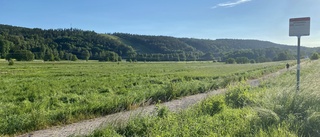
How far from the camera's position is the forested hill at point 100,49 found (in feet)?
413

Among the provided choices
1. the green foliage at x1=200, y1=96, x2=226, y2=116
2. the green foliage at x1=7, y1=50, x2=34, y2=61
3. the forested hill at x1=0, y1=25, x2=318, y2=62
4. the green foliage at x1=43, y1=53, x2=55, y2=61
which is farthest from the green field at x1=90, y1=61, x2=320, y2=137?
the green foliage at x1=43, y1=53, x2=55, y2=61

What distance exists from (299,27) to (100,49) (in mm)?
164192

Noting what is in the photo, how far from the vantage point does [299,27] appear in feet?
27.9

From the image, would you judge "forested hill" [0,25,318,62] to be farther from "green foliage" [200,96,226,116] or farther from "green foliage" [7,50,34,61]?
"green foliage" [200,96,226,116]

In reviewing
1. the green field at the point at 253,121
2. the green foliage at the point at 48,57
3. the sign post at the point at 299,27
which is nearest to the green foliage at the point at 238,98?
the green field at the point at 253,121

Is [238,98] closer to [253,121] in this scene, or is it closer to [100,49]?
[253,121]

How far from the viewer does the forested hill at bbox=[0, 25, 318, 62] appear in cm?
12585

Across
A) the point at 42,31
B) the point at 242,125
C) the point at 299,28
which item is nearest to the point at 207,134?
the point at 242,125

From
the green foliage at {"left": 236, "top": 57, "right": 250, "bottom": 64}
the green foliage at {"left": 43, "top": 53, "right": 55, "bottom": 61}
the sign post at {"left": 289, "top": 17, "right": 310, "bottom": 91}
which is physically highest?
the sign post at {"left": 289, "top": 17, "right": 310, "bottom": 91}

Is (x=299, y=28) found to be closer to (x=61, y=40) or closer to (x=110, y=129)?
(x=110, y=129)

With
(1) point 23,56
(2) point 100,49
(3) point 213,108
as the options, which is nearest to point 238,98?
(3) point 213,108

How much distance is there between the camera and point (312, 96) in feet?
23.9

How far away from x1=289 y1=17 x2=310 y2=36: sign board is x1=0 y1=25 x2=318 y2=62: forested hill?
114584 millimetres

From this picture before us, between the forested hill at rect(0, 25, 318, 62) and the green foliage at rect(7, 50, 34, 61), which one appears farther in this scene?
the forested hill at rect(0, 25, 318, 62)
